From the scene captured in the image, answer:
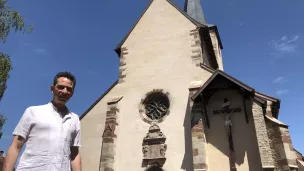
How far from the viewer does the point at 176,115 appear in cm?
1060

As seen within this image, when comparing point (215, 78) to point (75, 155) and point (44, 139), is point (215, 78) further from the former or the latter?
point (44, 139)

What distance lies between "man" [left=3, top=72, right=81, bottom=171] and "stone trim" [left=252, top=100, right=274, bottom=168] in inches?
279

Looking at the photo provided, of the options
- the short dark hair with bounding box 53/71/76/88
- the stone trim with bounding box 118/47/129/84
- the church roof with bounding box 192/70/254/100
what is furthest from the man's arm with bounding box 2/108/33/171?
the stone trim with bounding box 118/47/129/84

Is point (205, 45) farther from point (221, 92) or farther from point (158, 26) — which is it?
point (221, 92)

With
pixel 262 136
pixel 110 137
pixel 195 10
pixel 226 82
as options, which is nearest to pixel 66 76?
pixel 262 136

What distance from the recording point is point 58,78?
2.49 metres

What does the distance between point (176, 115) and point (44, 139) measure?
862cm

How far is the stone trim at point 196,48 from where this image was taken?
11.5m

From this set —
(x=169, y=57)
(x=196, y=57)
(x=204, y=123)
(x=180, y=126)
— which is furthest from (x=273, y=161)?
(x=169, y=57)

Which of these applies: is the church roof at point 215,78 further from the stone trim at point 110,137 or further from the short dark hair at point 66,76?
the short dark hair at point 66,76

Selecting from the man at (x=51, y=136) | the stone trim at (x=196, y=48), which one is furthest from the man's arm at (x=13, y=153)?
the stone trim at (x=196, y=48)

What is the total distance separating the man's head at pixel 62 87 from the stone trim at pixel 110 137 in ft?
27.3

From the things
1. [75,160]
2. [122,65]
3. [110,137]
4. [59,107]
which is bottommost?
[75,160]

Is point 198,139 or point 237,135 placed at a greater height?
point 237,135
